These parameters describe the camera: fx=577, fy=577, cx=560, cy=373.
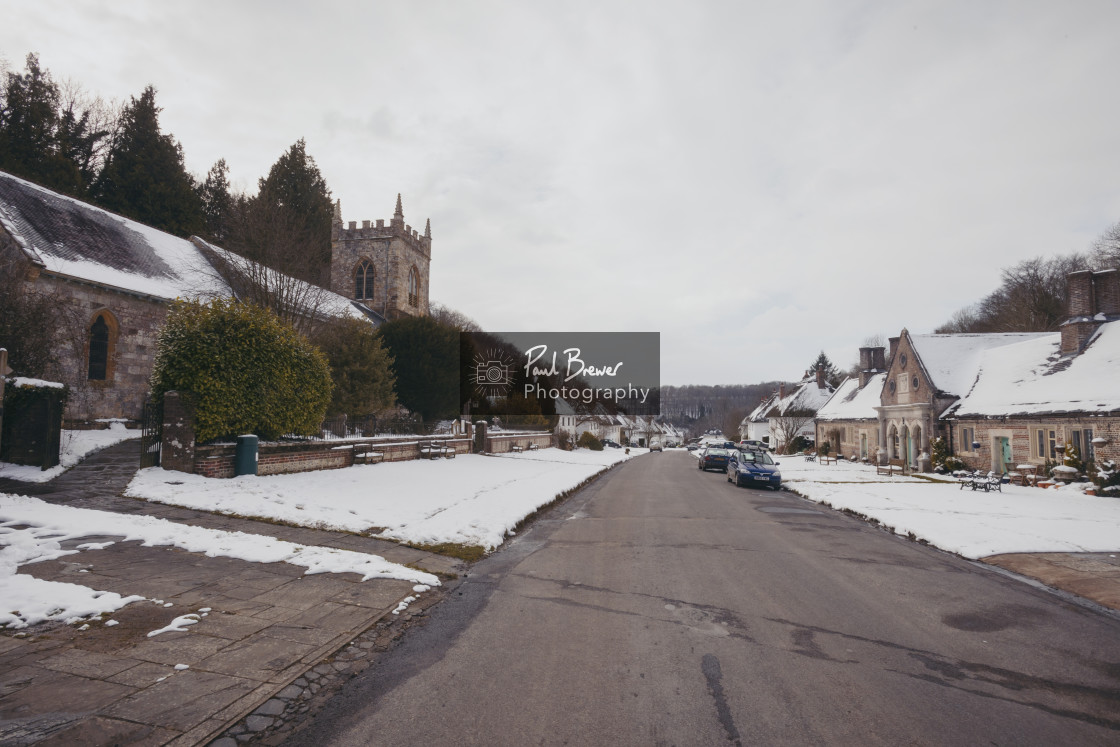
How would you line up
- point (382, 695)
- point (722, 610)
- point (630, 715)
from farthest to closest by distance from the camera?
point (722, 610), point (382, 695), point (630, 715)

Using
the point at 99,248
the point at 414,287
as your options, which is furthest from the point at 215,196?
the point at 99,248

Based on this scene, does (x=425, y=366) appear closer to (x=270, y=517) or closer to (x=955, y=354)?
(x=270, y=517)

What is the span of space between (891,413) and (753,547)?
27.4 meters

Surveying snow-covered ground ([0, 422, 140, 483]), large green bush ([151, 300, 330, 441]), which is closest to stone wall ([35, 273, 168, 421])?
snow-covered ground ([0, 422, 140, 483])

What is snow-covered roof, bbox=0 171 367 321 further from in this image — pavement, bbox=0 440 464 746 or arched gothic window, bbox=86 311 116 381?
pavement, bbox=0 440 464 746

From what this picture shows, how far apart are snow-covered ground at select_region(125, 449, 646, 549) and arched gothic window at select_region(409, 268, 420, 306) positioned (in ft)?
118

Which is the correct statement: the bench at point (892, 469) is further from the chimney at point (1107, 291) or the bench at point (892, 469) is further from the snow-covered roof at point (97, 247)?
the snow-covered roof at point (97, 247)

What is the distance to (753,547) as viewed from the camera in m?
10.1

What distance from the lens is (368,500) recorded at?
1292 cm

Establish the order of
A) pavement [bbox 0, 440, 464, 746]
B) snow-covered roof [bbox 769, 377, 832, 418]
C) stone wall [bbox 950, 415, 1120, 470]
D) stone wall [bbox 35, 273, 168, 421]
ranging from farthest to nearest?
snow-covered roof [bbox 769, 377, 832, 418], stone wall [bbox 35, 273, 168, 421], stone wall [bbox 950, 415, 1120, 470], pavement [bbox 0, 440, 464, 746]

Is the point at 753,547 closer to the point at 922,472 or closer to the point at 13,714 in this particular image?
the point at 13,714

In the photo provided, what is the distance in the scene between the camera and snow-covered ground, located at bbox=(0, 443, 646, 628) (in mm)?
5836

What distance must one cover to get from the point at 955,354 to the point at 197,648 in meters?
35.5

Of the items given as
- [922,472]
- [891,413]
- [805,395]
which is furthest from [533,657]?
[805,395]
